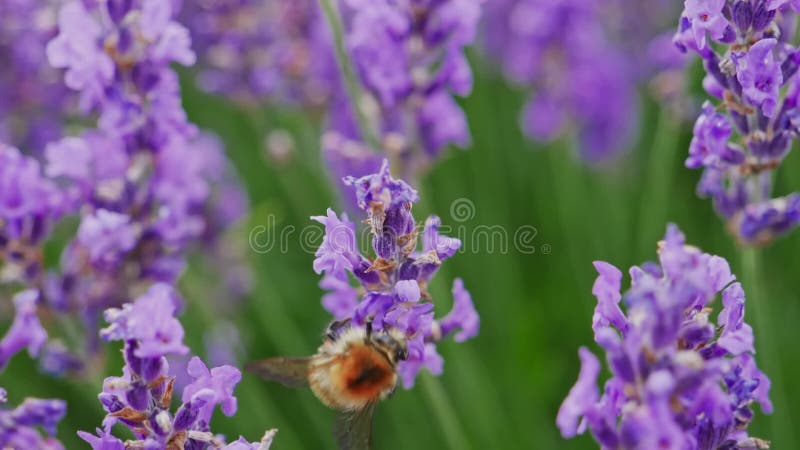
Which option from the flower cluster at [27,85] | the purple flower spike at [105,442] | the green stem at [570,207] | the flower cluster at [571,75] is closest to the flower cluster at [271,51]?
the flower cluster at [27,85]

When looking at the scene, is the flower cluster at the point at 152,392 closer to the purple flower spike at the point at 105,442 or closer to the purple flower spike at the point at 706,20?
the purple flower spike at the point at 105,442

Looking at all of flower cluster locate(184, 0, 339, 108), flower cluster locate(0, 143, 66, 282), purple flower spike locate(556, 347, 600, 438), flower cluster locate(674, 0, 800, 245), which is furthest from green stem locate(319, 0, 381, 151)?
purple flower spike locate(556, 347, 600, 438)

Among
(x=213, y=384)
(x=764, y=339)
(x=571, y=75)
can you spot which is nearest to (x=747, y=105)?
(x=764, y=339)

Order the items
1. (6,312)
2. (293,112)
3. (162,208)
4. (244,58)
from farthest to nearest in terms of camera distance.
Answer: (293,112)
(244,58)
(6,312)
(162,208)

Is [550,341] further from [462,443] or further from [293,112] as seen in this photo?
[293,112]

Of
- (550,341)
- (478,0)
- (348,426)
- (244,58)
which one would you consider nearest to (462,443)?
(348,426)

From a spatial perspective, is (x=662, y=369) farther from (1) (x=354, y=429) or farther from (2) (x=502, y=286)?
(2) (x=502, y=286)

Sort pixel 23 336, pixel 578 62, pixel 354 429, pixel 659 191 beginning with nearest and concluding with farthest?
pixel 354 429
pixel 23 336
pixel 659 191
pixel 578 62
